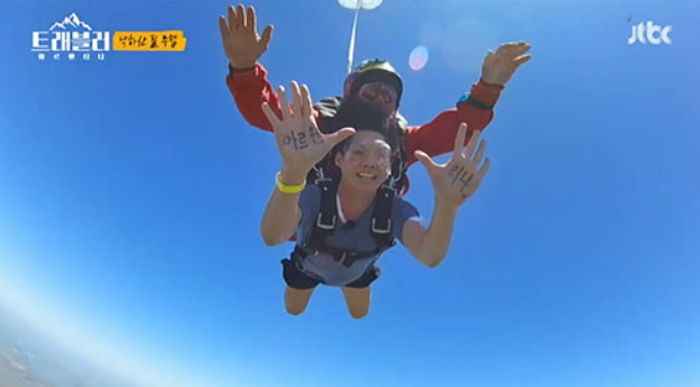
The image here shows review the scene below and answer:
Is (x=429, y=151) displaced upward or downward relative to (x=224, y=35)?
downward

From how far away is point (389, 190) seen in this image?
6.81ft

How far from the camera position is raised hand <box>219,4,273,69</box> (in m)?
1.85

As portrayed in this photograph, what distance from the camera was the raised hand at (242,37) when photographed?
1.85m

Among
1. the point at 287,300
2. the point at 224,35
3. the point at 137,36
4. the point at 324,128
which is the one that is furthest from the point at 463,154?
the point at 137,36

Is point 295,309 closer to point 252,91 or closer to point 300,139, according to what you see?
point 252,91

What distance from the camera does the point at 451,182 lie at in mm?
1621

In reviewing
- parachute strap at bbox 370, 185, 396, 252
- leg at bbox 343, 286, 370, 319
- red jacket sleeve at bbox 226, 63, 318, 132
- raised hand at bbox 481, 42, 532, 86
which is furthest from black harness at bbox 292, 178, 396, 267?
leg at bbox 343, 286, 370, 319

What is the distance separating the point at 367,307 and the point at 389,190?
4.39 ft

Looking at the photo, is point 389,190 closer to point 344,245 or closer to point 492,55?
point 344,245

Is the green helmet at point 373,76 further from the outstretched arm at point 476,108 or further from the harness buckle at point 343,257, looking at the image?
the harness buckle at point 343,257

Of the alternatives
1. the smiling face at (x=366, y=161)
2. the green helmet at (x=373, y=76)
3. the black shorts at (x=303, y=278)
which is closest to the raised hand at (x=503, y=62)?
the green helmet at (x=373, y=76)

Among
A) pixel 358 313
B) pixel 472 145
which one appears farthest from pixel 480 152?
pixel 358 313

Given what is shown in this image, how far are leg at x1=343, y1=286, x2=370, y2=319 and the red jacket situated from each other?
3.72ft

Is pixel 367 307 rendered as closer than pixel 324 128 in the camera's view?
No
